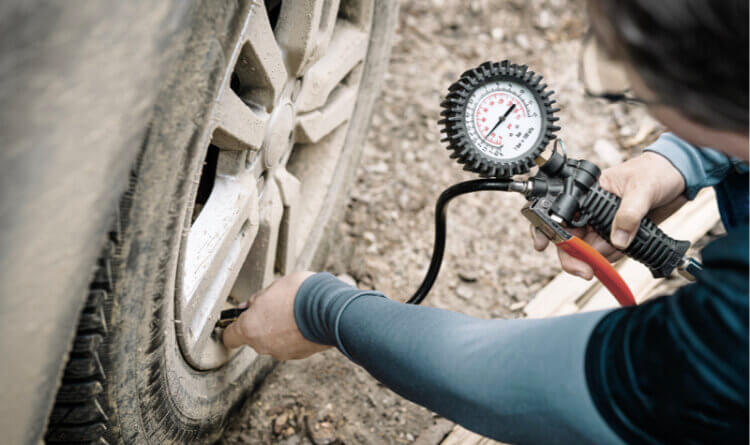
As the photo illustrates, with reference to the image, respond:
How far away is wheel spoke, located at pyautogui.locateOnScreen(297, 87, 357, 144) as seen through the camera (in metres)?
1.32

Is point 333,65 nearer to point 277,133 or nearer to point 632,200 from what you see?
point 277,133

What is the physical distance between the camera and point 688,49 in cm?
56

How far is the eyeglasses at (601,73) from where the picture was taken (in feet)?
2.21

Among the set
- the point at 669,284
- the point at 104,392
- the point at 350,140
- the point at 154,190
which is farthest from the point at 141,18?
the point at 669,284

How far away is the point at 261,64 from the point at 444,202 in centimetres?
44

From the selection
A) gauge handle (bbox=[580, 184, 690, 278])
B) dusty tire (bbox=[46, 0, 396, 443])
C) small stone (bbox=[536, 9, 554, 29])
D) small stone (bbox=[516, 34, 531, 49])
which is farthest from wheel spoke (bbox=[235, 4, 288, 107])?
small stone (bbox=[536, 9, 554, 29])

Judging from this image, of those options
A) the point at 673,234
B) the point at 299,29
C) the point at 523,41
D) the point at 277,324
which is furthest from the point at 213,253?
the point at 523,41

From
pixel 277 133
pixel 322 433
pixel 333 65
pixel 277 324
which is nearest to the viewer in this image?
pixel 277 324

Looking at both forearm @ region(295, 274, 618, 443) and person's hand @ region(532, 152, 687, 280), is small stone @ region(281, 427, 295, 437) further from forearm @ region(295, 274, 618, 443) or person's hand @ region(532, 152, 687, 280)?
person's hand @ region(532, 152, 687, 280)

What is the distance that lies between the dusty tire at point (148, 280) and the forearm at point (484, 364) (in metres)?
0.27

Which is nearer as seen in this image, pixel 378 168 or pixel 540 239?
pixel 540 239

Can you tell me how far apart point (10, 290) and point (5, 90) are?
19 cm

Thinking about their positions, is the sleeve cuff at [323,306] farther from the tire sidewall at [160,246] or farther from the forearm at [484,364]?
the tire sidewall at [160,246]

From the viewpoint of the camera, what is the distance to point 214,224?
1.04 meters
